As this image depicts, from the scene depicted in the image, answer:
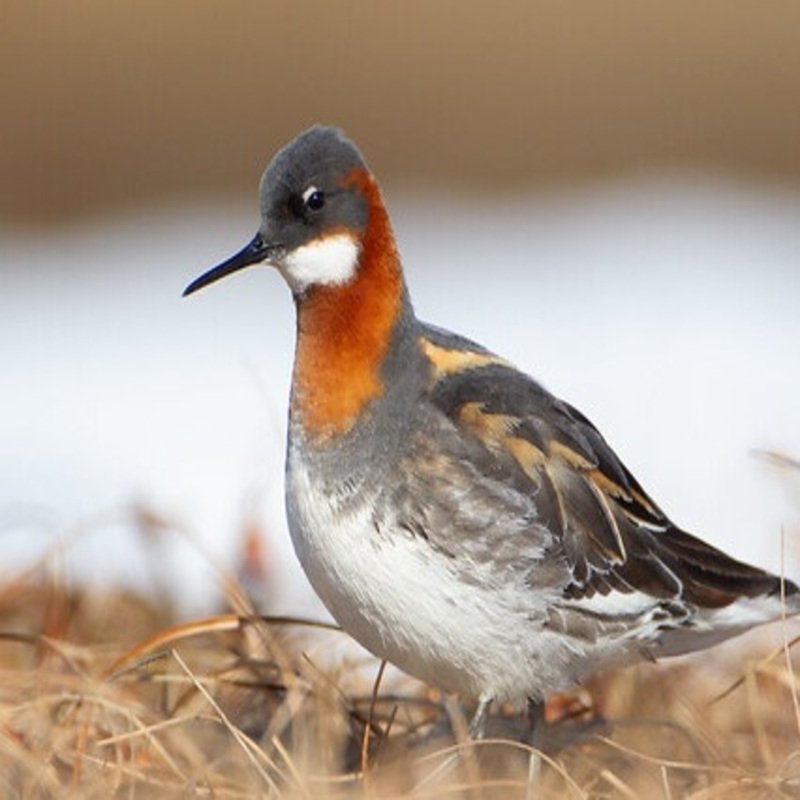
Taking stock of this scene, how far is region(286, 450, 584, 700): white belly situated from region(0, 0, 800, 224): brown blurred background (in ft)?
22.8

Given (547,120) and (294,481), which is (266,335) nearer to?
(547,120)

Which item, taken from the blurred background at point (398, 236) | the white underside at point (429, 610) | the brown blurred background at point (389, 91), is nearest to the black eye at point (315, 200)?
the white underside at point (429, 610)

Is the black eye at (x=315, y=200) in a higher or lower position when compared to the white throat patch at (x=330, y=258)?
higher

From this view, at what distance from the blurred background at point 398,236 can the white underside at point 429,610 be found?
1.74 feet

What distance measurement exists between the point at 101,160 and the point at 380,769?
7.96 meters

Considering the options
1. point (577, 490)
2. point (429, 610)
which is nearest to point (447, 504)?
point (429, 610)

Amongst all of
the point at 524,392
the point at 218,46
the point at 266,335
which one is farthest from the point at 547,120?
the point at 524,392

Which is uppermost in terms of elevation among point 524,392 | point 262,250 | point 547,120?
point 547,120

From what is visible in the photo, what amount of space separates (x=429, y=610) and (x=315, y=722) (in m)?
0.42

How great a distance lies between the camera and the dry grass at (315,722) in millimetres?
4320

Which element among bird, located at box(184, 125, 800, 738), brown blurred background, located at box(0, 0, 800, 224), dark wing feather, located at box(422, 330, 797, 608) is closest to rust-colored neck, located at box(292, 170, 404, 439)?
bird, located at box(184, 125, 800, 738)

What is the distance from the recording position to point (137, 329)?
954cm

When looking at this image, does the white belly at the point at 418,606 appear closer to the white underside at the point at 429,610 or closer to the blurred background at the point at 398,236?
the white underside at the point at 429,610

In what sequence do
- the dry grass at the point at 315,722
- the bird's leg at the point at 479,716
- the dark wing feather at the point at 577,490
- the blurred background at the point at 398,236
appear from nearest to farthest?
the dry grass at the point at 315,722
the bird's leg at the point at 479,716
the dark wing feather at the point at 577,490
the blurred background at the point at 398,236
